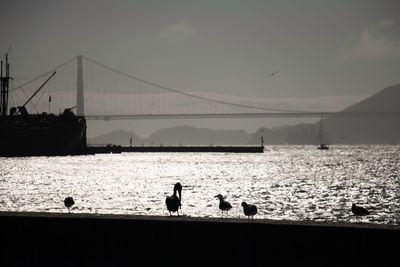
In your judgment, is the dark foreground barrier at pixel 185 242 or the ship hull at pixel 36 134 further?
the ship hull at pixel 36 134

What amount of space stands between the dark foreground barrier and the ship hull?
6067 inches

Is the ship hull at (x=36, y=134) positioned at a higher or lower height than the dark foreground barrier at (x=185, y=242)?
higher

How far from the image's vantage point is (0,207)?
1703 inches

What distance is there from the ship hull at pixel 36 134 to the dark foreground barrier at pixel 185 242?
15411cm

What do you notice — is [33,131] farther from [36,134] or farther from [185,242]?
[185,242]

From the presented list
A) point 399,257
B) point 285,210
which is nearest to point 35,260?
point 399,257

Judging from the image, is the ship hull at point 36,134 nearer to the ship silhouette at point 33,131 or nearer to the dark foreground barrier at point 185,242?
the ship silhouette at point 33,131

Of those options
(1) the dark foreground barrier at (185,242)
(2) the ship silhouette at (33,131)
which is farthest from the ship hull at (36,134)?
(1) the dark foreground barrier at (185,242)

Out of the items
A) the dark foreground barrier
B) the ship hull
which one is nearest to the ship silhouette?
the ship hull

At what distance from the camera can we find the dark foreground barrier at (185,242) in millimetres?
12070

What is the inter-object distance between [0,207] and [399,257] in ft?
120

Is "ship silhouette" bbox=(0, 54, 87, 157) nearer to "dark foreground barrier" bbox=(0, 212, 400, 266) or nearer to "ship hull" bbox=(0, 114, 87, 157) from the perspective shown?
"ship hull" bbox=(0, 114, 87, 157)

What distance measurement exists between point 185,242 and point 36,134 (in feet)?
514

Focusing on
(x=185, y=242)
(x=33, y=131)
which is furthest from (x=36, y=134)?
(x=185, y=242)
